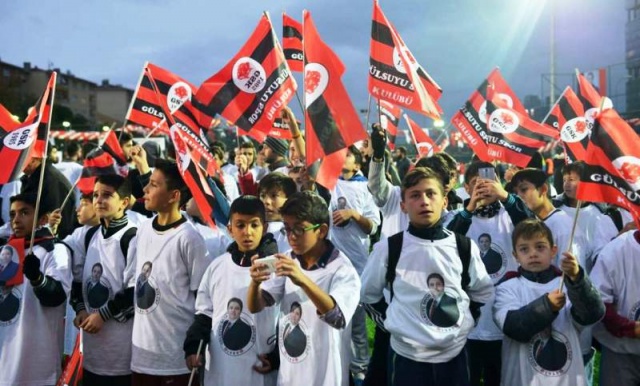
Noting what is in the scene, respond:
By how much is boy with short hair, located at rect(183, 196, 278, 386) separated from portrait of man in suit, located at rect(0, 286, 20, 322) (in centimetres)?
140

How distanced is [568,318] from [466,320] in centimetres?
66

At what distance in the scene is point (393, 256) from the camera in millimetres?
3629

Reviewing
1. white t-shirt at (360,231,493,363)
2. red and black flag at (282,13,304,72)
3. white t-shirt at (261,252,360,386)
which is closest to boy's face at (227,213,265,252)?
white t-shirt at (261,252,360,386)

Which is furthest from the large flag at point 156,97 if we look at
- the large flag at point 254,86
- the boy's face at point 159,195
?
the boy's face at point 159,195

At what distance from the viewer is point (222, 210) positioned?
446 cm

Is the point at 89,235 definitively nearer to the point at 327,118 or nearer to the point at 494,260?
the point at 327,118

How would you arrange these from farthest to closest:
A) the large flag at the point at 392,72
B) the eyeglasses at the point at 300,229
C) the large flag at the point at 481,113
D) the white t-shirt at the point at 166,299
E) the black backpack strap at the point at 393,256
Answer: the large flag at the point at 481,113 → the large flag at the point at 392,72 → the white t-shirt at the point at 166,299 → the black backpack strap at the point at 393,256 → the eyeglasses at the point at 300,229

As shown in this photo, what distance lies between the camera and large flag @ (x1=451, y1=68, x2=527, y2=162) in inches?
297

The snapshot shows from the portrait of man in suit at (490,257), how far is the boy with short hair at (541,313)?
0.69m

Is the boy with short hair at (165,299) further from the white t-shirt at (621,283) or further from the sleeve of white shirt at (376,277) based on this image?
the white t-shirt at (621,283)

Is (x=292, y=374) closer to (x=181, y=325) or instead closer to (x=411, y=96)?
(x=181, y=325)

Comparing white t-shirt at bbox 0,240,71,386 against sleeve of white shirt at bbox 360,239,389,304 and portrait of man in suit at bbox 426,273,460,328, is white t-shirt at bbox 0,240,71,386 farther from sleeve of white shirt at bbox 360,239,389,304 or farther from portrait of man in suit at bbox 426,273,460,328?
portrait of man in suit at bbox 426,273,460,328

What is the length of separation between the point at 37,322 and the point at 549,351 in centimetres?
335

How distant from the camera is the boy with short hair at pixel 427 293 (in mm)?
3463
